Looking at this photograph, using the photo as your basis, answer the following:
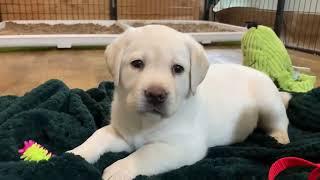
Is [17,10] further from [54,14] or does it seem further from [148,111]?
[148,111]

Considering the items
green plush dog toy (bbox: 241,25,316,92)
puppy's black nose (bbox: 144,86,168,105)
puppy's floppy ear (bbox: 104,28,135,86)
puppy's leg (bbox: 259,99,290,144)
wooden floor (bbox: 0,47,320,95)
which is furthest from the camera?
wooden floor (bbox: 0,47,320,95)

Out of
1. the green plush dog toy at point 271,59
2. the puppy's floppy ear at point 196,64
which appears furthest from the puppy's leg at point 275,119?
the green plush dog toy at point 271,59

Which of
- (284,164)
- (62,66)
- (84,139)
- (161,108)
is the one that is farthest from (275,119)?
(62,66)

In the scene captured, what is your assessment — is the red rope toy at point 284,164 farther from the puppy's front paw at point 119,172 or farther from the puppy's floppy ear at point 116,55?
the puppy's floppy ear at point 116,55

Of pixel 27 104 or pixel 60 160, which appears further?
pixel 27 104

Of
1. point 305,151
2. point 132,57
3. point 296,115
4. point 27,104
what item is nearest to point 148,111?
point 132,57

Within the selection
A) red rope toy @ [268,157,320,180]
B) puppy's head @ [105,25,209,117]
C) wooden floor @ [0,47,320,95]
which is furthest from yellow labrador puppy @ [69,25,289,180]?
wooden floor @ [0,47,320,95]

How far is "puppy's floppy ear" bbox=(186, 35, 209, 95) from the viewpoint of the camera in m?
1.15

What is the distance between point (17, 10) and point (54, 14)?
0.43m

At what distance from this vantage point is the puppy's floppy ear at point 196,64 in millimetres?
1152

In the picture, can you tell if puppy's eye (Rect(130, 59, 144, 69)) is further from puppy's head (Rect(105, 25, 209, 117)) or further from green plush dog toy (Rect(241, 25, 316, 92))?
green plush dog toy (Rect(241, 25, 316, 92))

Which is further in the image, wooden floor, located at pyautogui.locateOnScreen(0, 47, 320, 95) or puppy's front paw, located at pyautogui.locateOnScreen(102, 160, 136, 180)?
wooden floor, located at pyautogui.locateOnScreen(0, 47, 320, 95)

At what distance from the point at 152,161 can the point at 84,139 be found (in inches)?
15.3

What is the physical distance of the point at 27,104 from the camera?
154cm
